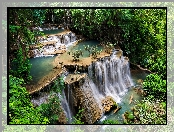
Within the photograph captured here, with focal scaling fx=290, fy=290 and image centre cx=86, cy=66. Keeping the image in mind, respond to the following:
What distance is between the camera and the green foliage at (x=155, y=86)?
526cm

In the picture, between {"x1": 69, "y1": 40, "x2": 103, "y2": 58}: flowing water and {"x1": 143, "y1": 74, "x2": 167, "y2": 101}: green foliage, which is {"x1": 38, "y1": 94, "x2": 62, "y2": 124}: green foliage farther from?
{"x1": 69, "y1": 40, "x2": 103, "y2": 58}: flowing water

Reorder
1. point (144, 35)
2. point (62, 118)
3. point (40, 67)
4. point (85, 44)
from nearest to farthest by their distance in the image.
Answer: point (62, 118), point (40, 67), point (144, 35), point (85, 44)

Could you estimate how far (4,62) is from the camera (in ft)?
13.4

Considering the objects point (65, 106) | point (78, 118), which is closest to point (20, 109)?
point (78, 118)

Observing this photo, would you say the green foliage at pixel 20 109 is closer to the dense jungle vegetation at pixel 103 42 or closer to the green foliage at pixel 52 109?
the dense jungle vegetation at pixel 103 42

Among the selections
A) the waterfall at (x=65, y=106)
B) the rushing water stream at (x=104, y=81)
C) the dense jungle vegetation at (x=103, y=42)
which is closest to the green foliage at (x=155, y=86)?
the dense jungle vegetation at (x=103, y=42)

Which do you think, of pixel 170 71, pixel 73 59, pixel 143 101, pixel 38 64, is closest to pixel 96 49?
pixel 73 59

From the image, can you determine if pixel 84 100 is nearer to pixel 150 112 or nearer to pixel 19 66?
pixel 150 112

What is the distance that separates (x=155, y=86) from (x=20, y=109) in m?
2.67

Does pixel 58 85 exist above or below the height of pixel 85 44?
below

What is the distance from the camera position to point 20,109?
4.05 m

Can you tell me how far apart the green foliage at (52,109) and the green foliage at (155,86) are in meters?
1.80

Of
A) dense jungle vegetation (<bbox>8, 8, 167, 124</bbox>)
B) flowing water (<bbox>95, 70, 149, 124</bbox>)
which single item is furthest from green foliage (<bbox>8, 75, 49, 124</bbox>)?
flowing water (<bbox>95, 70, 149, 124</bbox>)

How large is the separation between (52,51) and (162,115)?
3656mm
